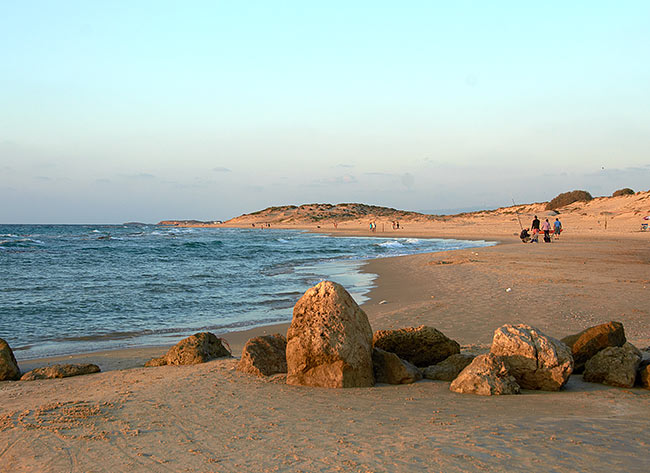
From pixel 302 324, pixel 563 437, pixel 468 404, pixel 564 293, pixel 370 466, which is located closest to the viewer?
pixel 370 466

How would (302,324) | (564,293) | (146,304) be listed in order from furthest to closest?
(146,304) → (564,293) → (302,324)

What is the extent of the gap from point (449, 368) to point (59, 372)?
4.88 metres

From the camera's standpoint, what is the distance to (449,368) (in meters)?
5.80

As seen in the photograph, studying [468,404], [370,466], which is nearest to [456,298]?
[468,404]

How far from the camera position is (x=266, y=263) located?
25.6 m

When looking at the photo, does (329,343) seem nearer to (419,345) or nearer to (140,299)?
(419,345)

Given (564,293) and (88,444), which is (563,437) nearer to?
(88,444)

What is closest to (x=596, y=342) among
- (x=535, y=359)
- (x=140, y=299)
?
(x=535, y=359)

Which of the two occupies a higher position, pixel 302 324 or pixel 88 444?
pixel 302 324

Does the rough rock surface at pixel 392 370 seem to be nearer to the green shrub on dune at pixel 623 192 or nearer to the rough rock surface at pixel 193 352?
the rough rock surface at pixel 193 352

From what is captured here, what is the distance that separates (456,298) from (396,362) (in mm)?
6654

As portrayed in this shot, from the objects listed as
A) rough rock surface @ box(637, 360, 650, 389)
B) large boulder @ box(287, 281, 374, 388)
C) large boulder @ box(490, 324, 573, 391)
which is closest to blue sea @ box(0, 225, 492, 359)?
large boulder @ box(287, 281, 374, 388)

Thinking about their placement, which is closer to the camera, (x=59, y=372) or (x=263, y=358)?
(x=263, y=358)

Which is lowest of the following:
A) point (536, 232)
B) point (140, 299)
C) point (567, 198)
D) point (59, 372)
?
point (140, 299)
